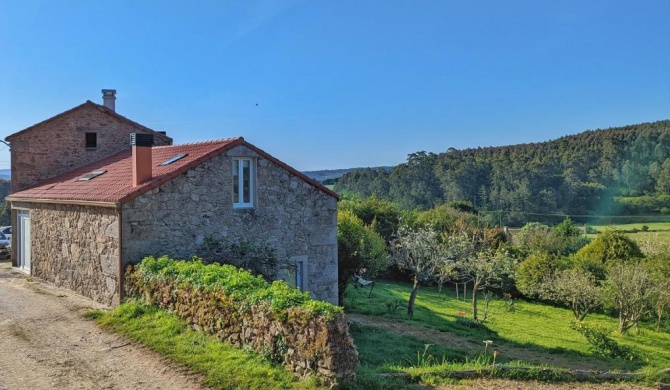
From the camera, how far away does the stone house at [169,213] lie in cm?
1183

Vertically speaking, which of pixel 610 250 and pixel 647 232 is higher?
pixel 610 250

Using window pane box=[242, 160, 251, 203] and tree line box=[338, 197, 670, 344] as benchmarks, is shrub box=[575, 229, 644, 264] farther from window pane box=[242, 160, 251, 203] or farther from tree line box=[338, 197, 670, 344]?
window pane box=[242, 160, 251, 203]

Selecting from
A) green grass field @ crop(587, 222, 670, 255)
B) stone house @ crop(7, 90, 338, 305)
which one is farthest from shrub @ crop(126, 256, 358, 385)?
green grass field @ crop(587, 222, 670, 255)

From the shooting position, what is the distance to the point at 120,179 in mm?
13836

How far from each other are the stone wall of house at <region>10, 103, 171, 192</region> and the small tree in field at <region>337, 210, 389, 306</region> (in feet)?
30.9

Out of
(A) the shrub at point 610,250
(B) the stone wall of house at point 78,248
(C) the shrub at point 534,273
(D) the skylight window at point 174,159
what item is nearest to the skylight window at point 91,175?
(B) the stone wall of house at point 78,248

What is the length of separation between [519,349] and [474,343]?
130 centimetres

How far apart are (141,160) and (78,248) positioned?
318cm

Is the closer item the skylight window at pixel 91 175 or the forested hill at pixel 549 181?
the skylight window at pixel 91 175

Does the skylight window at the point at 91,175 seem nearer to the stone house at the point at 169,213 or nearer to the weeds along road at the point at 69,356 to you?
the stone house at the point at 169,213

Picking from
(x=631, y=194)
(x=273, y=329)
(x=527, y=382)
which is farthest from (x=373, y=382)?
(x=631, y=194)

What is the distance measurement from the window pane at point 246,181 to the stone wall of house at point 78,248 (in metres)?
3.31

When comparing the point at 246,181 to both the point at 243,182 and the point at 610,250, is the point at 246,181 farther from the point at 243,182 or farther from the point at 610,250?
the point at 610,250

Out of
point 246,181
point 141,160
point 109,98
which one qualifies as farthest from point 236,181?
point 109,98
